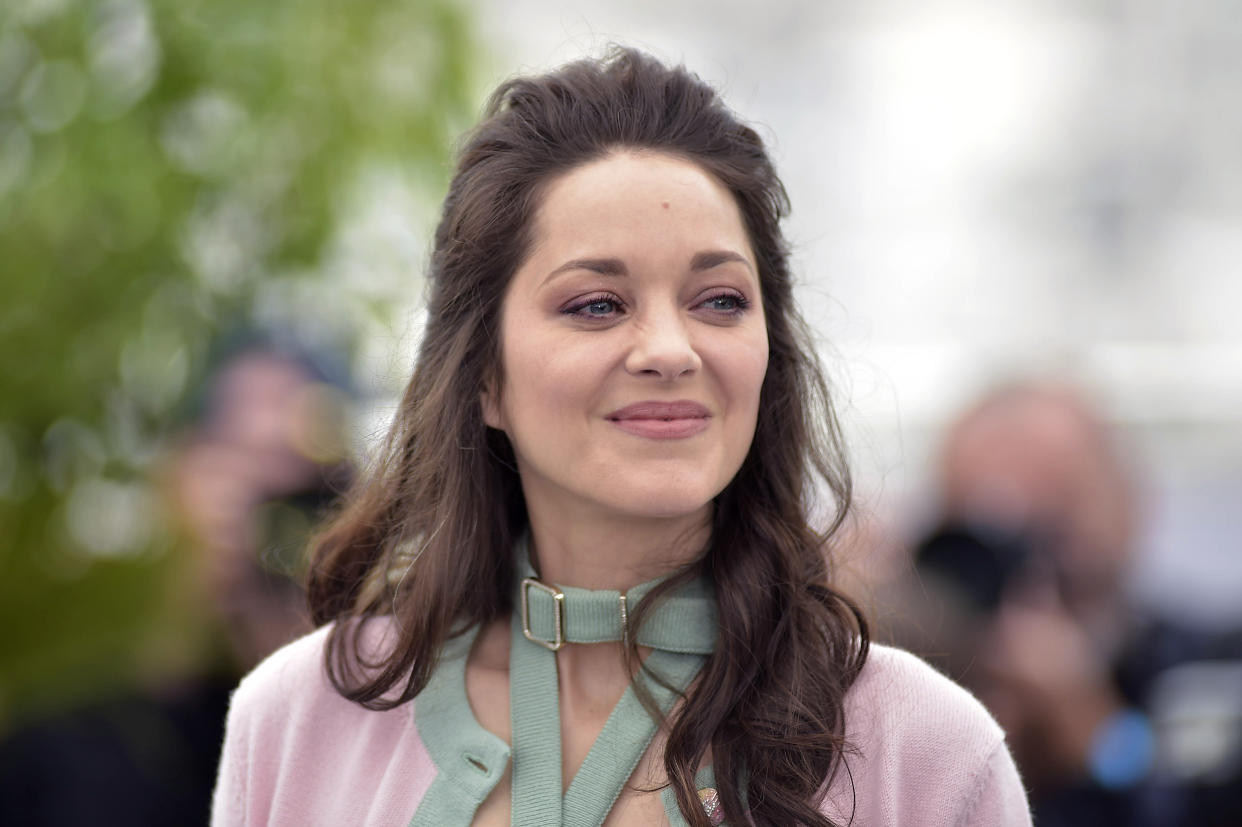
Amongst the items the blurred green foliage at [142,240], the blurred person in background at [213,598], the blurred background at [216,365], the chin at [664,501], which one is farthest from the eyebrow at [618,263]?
the blurred green foliage at [142,240]

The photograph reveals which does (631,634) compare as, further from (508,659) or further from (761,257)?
(761,257)

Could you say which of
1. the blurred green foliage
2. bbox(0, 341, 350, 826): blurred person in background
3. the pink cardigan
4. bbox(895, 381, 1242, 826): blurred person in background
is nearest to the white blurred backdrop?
the blurred green foliage

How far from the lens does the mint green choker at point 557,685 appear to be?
202 cm

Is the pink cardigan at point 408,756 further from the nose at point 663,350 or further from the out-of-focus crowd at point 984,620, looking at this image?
the out-of-focus crowd at point 984,620

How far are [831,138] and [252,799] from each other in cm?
801

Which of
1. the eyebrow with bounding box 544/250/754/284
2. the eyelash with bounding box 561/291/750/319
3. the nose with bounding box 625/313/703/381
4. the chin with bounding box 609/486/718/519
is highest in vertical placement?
the eyebrow with bounding box 544/250/754/284


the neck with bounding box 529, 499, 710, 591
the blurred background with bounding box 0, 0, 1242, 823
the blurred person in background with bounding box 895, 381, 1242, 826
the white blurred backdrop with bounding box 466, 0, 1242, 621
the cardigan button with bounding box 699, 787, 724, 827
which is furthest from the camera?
the white blurred backdrop with bounding box 466, 0, 1242, 621

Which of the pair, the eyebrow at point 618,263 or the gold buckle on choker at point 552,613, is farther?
the gold buckle on choker at point 552,613

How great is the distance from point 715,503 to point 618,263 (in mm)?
420

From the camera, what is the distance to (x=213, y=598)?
373 centimetres

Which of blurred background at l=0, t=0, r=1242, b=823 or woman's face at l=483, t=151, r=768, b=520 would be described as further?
blurred background at l=0, t=0, r=1242, b=823

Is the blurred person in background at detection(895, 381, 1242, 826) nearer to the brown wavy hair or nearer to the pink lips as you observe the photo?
the brown wavy hair

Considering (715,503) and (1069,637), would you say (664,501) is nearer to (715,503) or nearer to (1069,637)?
(715,503)

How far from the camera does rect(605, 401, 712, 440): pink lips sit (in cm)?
200
